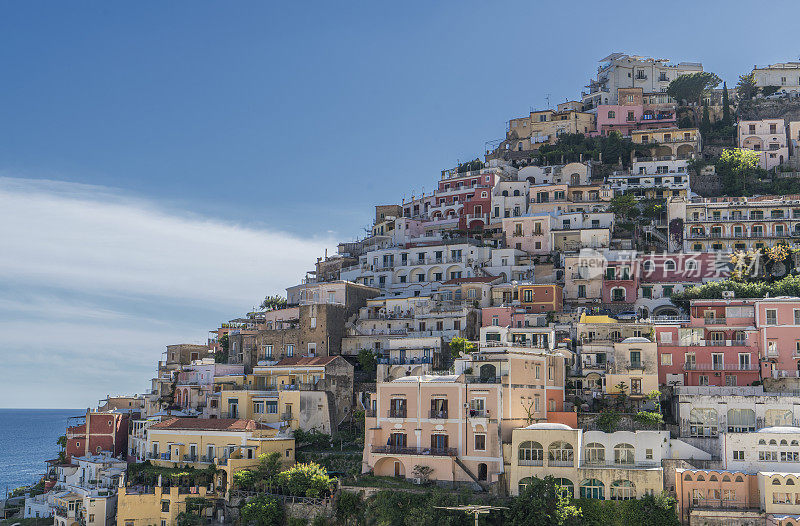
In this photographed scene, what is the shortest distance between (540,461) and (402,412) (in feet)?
28.5

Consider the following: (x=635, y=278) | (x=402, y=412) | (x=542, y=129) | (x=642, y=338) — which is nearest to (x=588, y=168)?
(x=542, y=129)

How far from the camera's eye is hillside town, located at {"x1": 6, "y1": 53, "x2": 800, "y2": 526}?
157 ft

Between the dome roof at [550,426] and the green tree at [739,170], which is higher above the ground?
the green tree at [739,170]

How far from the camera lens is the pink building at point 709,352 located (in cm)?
5594

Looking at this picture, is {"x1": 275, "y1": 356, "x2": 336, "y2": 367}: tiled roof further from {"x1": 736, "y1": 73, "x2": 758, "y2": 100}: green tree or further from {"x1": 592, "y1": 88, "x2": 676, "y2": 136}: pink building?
{"x1": 736, "y1": 73, "x2": 758, "y2": 100}: green tree

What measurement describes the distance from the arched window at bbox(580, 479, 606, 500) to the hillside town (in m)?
0.08

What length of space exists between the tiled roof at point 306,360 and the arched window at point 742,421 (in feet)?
83.5

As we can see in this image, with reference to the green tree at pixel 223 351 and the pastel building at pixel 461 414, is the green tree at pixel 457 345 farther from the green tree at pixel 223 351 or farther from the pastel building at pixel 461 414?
the green tree at pixel 223 351

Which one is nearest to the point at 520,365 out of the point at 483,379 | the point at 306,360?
the point at 483,379

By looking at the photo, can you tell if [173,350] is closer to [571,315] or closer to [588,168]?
[571,315]

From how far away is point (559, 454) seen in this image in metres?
47.3

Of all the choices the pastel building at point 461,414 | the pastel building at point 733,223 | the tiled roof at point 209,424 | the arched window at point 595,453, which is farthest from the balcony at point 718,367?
the tiled roof at point 209,424

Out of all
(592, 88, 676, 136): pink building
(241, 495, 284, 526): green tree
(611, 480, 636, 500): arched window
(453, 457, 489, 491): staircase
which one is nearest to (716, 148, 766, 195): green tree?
(592, 88, 676, 136): pink building

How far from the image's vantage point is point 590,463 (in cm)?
4791
